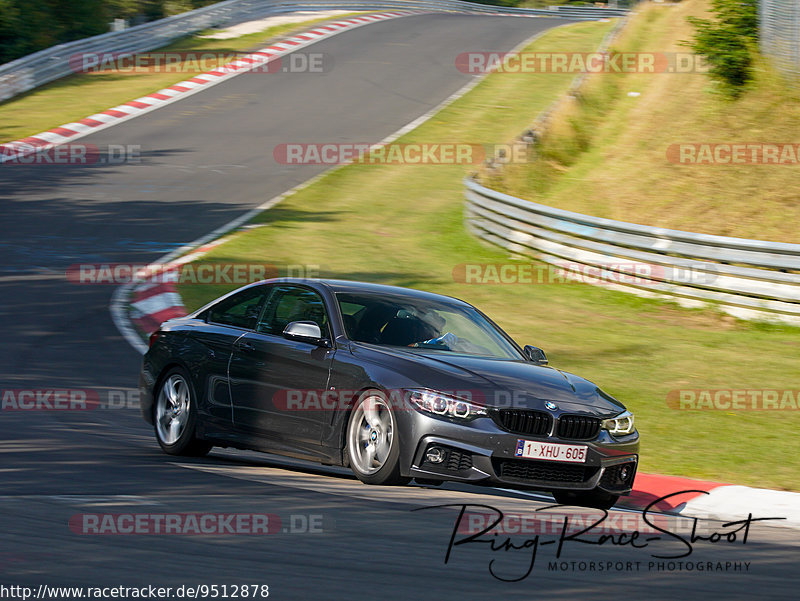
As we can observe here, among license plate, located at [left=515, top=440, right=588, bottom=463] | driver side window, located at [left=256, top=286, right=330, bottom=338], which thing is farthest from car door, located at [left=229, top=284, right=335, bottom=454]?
license plate, located at [left=515, top=440, right=588, bottom=463]

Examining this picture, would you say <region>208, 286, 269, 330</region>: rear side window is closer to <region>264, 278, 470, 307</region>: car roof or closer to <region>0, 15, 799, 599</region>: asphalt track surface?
<region>264, 278, 470, 307</region>: car roof

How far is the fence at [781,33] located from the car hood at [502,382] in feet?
49.9

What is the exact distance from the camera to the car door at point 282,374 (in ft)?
25.4

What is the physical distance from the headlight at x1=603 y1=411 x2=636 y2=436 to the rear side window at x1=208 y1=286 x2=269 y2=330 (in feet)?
9.02

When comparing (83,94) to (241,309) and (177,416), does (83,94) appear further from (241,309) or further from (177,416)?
(177,416)

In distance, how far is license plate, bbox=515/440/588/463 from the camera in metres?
7.00

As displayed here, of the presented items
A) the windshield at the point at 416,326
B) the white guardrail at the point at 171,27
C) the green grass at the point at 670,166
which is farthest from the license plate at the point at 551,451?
the white guardrail at the point at 171,27

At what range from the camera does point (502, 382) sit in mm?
7281

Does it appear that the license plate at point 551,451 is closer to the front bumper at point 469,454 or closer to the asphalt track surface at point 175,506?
the front bumper at point 469,454

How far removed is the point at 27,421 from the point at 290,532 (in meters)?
4.32

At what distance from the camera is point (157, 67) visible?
37.6 meters

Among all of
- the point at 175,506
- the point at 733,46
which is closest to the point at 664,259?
the point at 733,46

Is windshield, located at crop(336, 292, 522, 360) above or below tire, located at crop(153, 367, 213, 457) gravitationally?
above

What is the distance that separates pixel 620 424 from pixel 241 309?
3044mm
